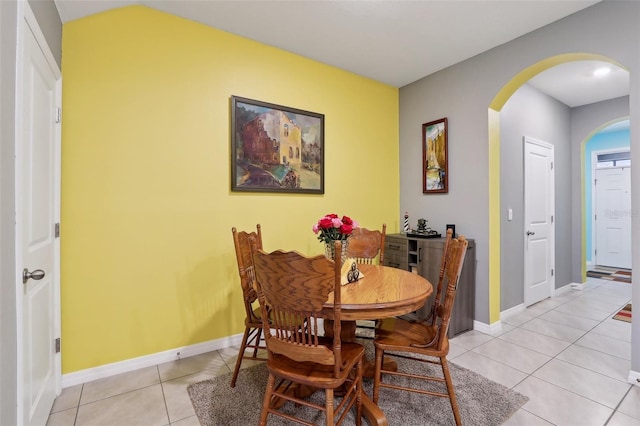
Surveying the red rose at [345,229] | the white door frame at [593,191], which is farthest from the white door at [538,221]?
the red rose at [345,229]

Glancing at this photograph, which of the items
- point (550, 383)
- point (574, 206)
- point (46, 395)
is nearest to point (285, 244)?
point (46, 395)

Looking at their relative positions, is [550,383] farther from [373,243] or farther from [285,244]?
[285,244]

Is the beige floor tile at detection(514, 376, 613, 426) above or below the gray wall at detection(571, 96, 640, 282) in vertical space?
below

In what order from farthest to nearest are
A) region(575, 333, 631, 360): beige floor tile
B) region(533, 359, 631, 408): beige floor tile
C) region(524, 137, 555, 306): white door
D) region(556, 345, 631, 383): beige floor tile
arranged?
region(524, 137, 555, 306): white door
region(575, 333, 631, 360): beige floor tile
region(556, 345, 631, 383): beige floor tile
region(533, 359, 631, 408): beige floor tile

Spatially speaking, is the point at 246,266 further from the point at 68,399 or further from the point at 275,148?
the point at 68,399

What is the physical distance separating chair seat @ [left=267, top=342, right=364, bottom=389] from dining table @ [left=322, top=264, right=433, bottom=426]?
0.19 meters

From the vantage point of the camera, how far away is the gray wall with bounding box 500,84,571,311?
347 centimetres

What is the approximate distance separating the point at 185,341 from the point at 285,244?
3.99 feet

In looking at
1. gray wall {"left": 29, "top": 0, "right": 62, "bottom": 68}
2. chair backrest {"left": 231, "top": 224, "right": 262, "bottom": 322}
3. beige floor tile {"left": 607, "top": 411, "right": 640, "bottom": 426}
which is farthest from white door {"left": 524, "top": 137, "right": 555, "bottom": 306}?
gray wall {"left": 29, "top": 0, "right": 62, "bottom": 68}

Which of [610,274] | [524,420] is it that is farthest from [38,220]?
[610,274]

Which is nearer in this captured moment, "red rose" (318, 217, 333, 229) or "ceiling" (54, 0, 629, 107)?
"red rose" (318, 217, 333, 229)

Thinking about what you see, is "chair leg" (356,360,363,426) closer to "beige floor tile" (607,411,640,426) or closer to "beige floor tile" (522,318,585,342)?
"beige floor tile" (607,411,640,426)

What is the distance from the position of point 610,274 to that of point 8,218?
7914mm

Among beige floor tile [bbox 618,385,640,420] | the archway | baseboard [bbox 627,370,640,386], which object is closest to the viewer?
beige floor tile [bbox 618,385,640,420]
